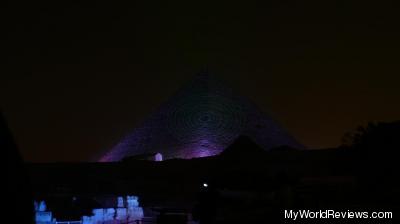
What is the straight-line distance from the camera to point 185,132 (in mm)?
45188

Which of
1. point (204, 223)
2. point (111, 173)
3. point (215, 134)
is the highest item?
point (215, 134)

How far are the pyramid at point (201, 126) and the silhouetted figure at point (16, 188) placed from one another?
40883mm

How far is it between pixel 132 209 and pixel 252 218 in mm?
5606

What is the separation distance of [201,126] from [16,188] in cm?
4264

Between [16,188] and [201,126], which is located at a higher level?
[201,126]

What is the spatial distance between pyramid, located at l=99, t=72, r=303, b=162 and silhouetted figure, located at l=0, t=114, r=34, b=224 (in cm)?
4088

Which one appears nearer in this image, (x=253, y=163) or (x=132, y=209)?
(x=132, y=209)

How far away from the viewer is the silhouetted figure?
1.53 m

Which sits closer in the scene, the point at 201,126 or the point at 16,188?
the point at 16,188

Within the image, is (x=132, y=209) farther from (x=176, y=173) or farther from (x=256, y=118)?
(x=256, y=118)

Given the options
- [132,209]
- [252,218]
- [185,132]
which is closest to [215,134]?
[185,132]

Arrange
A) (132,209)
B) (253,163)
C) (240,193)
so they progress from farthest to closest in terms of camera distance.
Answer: (253,163) → (132,209) → (240,193)

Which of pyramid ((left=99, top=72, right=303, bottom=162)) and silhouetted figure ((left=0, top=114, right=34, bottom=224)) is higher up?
pyramid ((left=99, top=72, right=303, bottom=162))

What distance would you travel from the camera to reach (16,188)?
5.01ft
